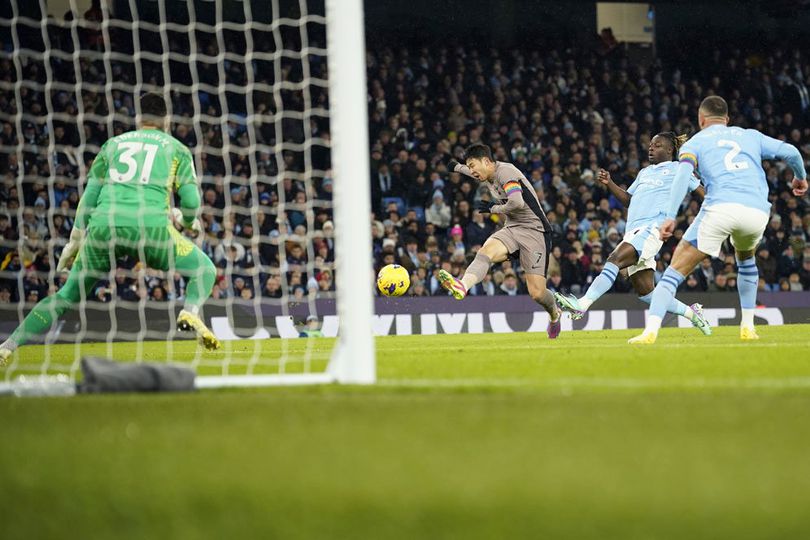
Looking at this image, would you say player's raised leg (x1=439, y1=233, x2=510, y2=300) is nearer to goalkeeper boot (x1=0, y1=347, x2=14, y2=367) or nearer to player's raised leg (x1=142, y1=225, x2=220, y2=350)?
player's raised leg (x1=142, y1=225, x2=220, y2=350)

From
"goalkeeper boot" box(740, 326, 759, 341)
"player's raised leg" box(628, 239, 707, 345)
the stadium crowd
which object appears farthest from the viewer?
the stadium crowd

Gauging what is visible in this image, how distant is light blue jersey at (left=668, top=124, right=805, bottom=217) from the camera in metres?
9.09

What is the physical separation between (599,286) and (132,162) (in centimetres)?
565

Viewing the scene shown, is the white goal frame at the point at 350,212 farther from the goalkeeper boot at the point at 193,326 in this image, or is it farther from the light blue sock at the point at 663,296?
the light blue sock at the point at 663,296

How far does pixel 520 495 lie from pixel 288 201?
16383 mm

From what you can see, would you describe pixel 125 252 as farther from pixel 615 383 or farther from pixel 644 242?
pixel 644 242

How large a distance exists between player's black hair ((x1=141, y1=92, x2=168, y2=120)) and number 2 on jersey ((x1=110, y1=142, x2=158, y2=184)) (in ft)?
0.82

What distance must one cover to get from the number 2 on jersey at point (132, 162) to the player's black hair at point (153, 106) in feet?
0.82

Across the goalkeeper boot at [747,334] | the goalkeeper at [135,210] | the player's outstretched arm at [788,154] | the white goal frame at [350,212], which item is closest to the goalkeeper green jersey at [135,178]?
the goalkeeper at [135,210]

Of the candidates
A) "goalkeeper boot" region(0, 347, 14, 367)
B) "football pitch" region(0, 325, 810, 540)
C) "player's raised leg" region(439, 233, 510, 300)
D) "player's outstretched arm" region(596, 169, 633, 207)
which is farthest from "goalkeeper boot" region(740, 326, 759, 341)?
"goalkeeper boot" region(0, 347, 14, 367)

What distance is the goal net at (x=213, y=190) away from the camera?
5.42 metres

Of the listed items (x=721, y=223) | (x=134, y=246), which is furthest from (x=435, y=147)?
(x=134, y=246)

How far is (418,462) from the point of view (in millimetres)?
3041

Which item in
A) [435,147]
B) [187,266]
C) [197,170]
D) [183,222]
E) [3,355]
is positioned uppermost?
[435,147]
